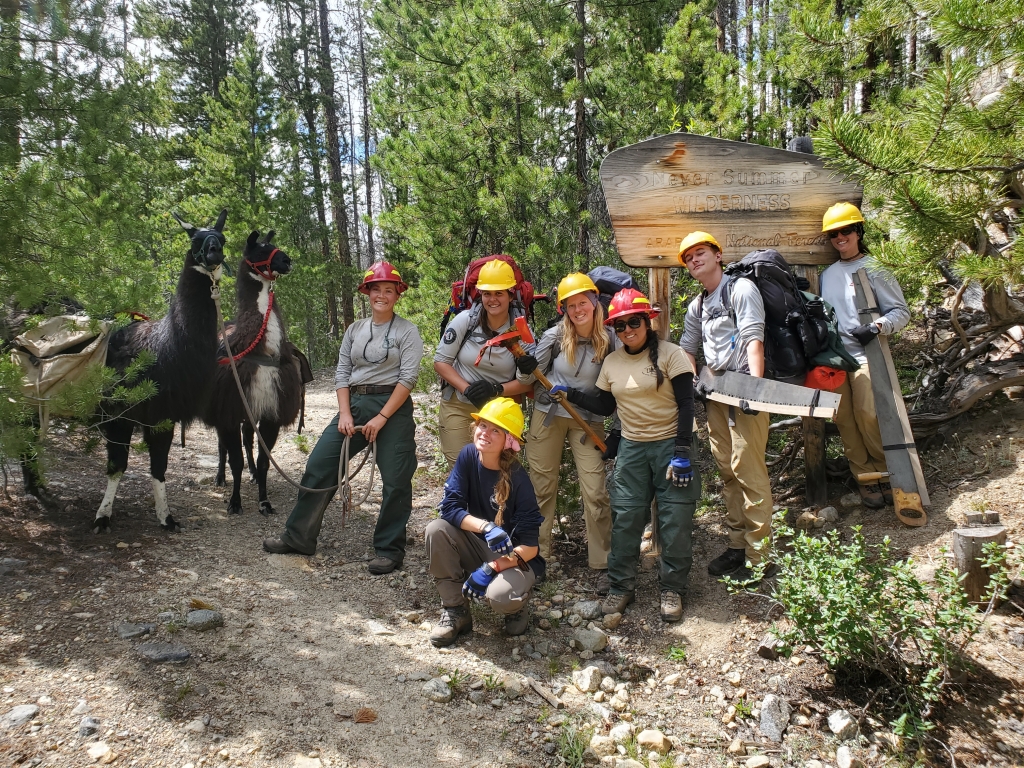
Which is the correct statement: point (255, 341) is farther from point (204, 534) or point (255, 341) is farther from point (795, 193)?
point (795, 193)

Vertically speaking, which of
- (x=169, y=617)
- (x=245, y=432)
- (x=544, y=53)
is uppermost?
(x=544, y=53)

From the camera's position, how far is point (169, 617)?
3.89 metres

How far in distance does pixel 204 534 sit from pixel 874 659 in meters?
4.80

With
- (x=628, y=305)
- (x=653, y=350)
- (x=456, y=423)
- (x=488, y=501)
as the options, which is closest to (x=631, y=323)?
(x=628, y=305)

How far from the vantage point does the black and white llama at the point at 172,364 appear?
5141mm

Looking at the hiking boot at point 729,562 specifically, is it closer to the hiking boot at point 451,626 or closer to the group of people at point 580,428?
the group of people at point 580,428

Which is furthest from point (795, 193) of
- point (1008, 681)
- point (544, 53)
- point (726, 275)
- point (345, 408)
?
point (345, 408)

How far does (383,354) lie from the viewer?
4.99m

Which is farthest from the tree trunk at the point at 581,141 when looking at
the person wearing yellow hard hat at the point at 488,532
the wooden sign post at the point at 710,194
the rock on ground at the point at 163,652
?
the rock on ground at the point at 163,652

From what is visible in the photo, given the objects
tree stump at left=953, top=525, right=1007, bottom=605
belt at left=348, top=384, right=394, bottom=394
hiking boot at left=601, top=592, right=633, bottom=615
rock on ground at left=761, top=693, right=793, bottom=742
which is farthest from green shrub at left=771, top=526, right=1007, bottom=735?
belt at left=348, top=384, right=394, bottom=394

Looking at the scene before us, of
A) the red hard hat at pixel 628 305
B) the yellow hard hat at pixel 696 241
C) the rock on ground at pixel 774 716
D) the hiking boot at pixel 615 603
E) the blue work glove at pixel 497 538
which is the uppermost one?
the yellow hard hat at pixel 696 241

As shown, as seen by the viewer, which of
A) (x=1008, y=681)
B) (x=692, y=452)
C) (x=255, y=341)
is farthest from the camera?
(x=255, y=341)

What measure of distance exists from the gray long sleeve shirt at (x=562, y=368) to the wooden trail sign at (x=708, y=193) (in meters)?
0.80

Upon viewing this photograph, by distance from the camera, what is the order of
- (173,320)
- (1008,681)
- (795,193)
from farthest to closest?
(173,320) < (795,193) < (1008,681)
